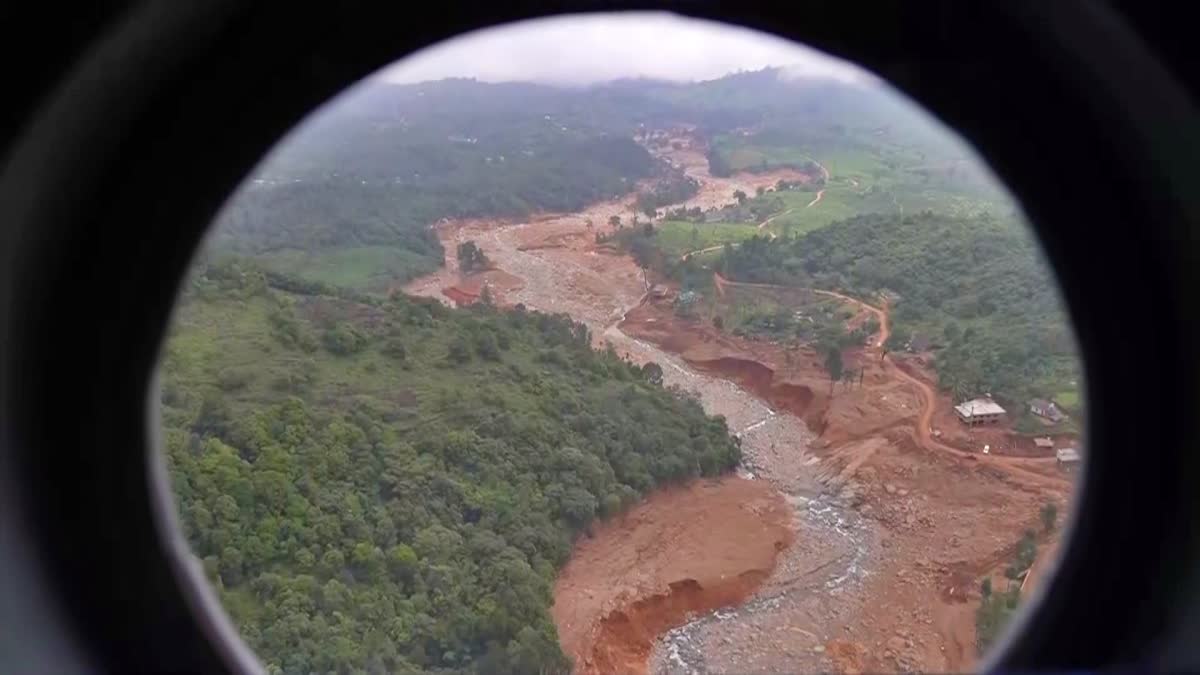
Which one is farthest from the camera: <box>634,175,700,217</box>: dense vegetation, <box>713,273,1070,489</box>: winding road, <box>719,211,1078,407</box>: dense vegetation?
<box>634,175,700,217</box>: dense vegetation

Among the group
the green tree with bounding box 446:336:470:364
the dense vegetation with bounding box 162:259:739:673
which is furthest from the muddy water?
the green tree with bounding box 446:336:470:364

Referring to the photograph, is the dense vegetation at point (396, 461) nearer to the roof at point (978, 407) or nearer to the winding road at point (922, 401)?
the winding road at point (922, 401)

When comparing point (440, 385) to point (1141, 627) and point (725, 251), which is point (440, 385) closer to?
point (725, 251)

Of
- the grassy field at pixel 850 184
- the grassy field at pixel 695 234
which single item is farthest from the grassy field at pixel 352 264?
the grassy field at pixel 850 184

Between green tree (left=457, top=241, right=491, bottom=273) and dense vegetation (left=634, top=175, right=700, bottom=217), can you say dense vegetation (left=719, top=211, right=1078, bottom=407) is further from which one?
green tree (left=457, top=241, right=491, bottom=273)

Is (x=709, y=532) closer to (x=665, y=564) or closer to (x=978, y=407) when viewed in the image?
(x=665, y=564)
